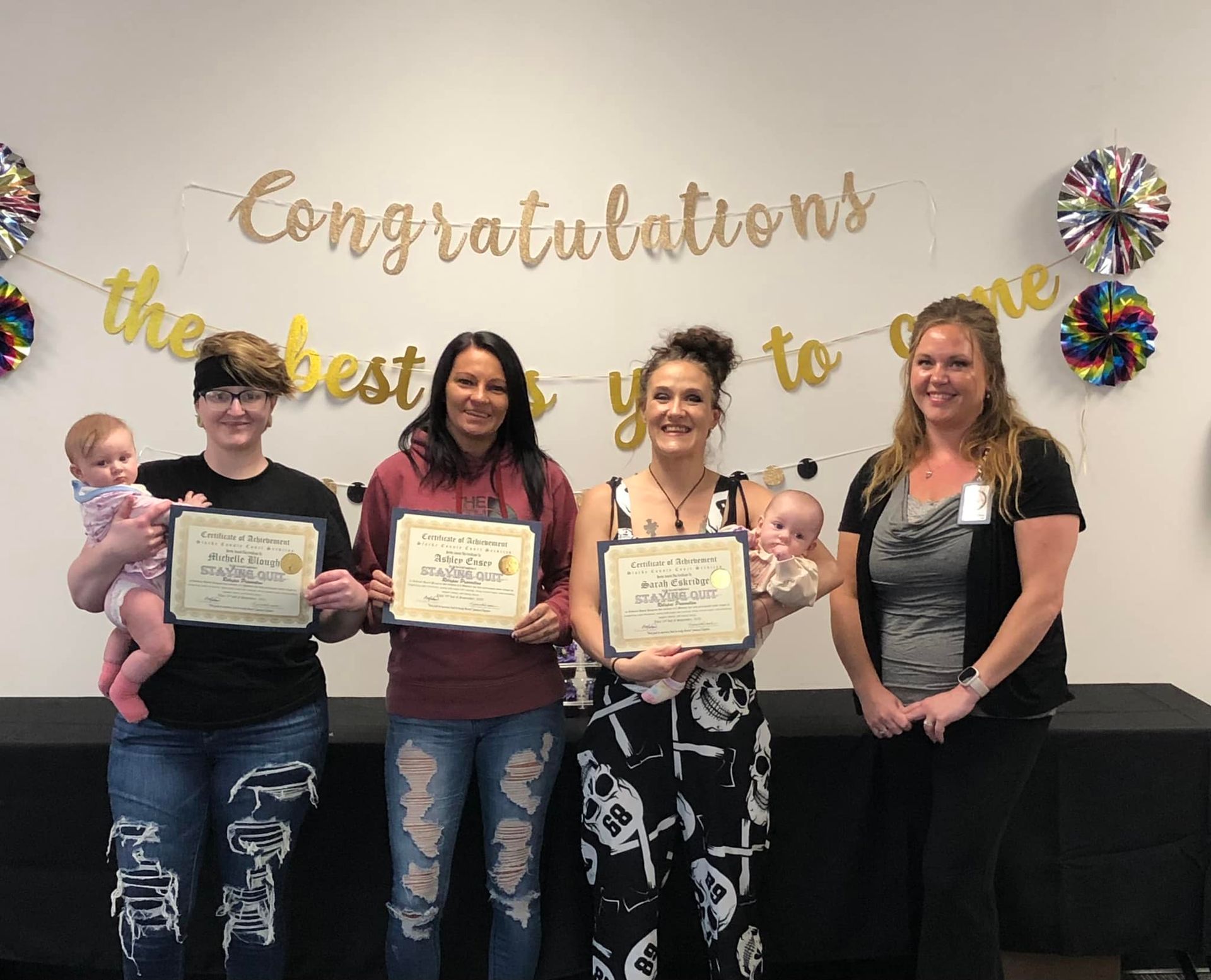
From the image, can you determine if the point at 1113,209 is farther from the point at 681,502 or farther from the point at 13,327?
the point at 13,327

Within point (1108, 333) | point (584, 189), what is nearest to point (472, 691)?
point (584, 189)

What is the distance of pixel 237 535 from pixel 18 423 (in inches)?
53.3

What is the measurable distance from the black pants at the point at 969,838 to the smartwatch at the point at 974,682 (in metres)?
0.08

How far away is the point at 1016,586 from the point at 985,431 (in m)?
0.31

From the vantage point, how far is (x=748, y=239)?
2506 millimetres

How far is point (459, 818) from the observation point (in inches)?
67.5

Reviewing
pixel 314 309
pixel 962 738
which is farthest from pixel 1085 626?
pixel 314 309

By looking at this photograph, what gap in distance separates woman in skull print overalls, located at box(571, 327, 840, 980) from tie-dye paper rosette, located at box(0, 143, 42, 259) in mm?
1915

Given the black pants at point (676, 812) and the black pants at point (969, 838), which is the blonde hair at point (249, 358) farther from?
the black pants at point (969, 838)

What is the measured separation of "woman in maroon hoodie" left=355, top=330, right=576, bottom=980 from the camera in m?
1.67

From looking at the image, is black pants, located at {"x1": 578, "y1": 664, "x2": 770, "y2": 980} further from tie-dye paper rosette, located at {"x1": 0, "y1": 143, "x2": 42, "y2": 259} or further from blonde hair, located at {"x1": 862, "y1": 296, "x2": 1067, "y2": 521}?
tie-dye paper rosette, located at {"x1": 0, "y1": 143, "x2": 42, "y2": 259}

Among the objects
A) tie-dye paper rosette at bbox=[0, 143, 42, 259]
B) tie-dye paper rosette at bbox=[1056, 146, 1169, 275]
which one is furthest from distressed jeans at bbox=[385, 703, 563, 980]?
tie-dye paper rosette at bbox=[1056, 146, 1169, 275]

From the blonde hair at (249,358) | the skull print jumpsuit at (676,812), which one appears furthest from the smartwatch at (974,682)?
the blonde hair at (249,358)

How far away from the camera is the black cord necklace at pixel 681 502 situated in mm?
1727
